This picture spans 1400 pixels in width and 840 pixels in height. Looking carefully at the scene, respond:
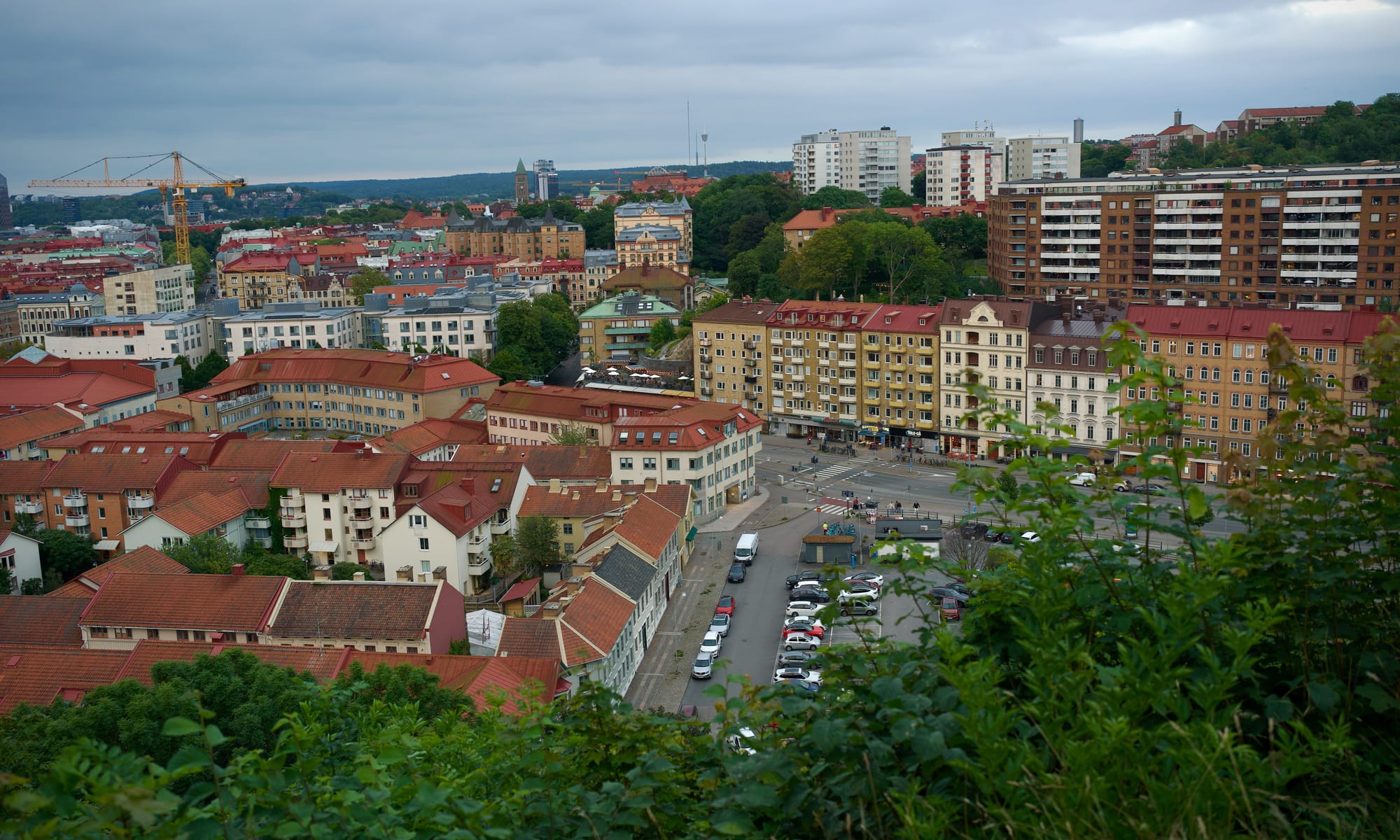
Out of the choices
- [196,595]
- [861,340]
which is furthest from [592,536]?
[861,340]

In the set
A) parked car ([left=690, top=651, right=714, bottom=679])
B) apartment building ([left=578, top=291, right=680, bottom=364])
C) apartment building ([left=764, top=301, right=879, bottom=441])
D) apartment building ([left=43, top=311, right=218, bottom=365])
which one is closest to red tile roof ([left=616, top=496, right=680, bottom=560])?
parked car ([left=690, top=651, right=714, bottom=679])

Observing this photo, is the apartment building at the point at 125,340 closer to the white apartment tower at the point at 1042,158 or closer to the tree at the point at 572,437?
the tree at the point at 572,437

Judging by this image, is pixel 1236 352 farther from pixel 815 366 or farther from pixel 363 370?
pixel 363 370

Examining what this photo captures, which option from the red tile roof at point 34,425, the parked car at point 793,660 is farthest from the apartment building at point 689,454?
the red tile roof at point 34,425

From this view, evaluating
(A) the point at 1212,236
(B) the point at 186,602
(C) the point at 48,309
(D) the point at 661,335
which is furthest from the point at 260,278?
(B) the point at 186,602

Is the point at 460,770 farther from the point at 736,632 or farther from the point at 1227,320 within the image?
the point at 1227,320

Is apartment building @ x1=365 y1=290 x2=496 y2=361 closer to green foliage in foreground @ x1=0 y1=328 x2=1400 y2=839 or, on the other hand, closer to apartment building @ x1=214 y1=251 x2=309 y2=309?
apartment building @ x1=214 y1=251 x2=309 y2=309

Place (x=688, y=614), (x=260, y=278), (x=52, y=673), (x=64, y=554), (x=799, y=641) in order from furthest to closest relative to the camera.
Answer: (x=260, y=278), (x=64, y=554), (x=688, y=614), (x=799, y=641), (x=52, y=673)
